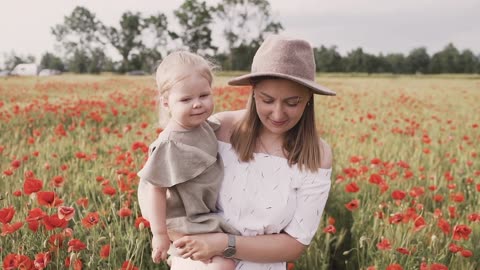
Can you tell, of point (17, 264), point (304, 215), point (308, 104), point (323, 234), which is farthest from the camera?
point (323, 234)

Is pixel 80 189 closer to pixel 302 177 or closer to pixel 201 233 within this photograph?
pixel 201 233

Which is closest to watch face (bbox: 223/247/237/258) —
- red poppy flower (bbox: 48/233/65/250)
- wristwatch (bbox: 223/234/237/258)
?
wristwatch (bbox: 223/234/237/258)

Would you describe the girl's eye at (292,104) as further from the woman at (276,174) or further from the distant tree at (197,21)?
the distant tree at (197,21)

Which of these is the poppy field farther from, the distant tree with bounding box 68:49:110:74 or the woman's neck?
the distant tree with bounding box 68:49:110:74

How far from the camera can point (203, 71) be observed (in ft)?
5.53

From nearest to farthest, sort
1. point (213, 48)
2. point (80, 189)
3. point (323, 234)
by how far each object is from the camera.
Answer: point (323, 234)
point (80, 189)
point (213, 48)

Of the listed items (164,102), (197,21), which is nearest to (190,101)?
(164,102)

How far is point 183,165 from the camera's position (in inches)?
64.2

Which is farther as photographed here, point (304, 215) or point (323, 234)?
point (323, 234)

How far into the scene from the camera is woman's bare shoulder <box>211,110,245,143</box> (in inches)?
75.5

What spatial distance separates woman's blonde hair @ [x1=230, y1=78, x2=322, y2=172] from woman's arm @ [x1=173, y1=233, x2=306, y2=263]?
30 cm

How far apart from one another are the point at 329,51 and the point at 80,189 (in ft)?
235

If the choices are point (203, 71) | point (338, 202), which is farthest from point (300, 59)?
point (338, 202)

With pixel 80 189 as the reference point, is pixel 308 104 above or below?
above
